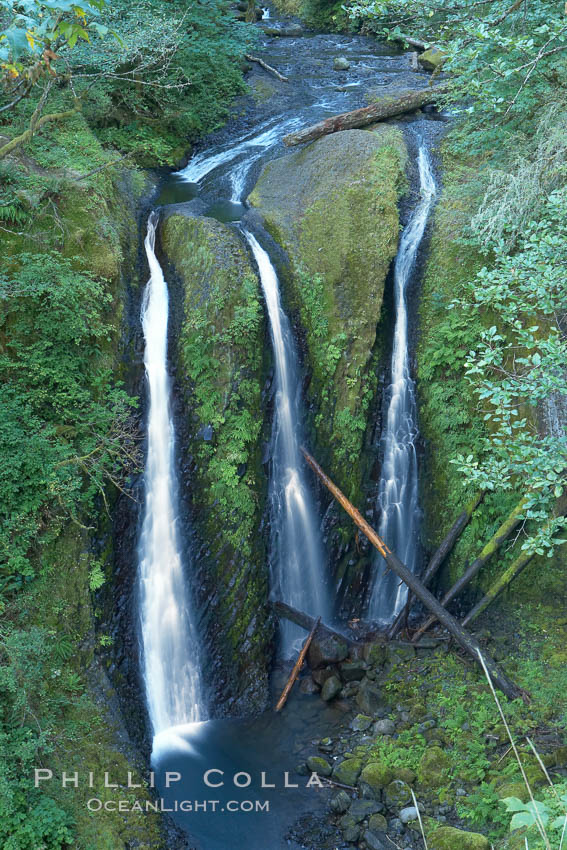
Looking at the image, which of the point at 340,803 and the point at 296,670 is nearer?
the point at 340,803

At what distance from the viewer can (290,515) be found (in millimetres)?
9305

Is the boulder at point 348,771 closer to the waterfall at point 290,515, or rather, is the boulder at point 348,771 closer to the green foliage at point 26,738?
the waterfall at point 290,515

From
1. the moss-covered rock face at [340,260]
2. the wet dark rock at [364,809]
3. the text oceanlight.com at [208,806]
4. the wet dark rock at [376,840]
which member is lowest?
the wet dark rock at [376,840]

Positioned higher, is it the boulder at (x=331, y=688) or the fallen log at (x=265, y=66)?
the fallen log at (x=265, y=66)

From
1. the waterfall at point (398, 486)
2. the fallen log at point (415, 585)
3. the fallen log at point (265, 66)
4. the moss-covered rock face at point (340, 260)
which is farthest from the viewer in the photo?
the fallen log at point (265, 66)

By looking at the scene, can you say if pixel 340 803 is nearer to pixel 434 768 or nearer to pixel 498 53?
pixel 434 768

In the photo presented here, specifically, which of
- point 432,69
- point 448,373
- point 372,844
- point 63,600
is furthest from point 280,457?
point 432,69

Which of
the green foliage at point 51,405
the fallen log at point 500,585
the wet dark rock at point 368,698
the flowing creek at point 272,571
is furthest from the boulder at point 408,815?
the green foliage at point 51,405

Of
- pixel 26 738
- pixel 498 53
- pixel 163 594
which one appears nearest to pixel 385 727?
pixel 163 594

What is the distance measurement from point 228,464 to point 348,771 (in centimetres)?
406

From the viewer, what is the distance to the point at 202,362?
351 inches

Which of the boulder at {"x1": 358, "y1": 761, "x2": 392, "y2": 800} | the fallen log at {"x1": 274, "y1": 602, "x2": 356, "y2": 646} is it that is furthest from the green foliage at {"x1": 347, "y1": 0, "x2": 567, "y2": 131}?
the boulder at {"x1": 358, "y1": 761, "x2": 392, "y2": 800}

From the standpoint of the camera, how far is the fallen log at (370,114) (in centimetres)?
1223

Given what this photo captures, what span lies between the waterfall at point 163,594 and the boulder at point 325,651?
5.33 ft
